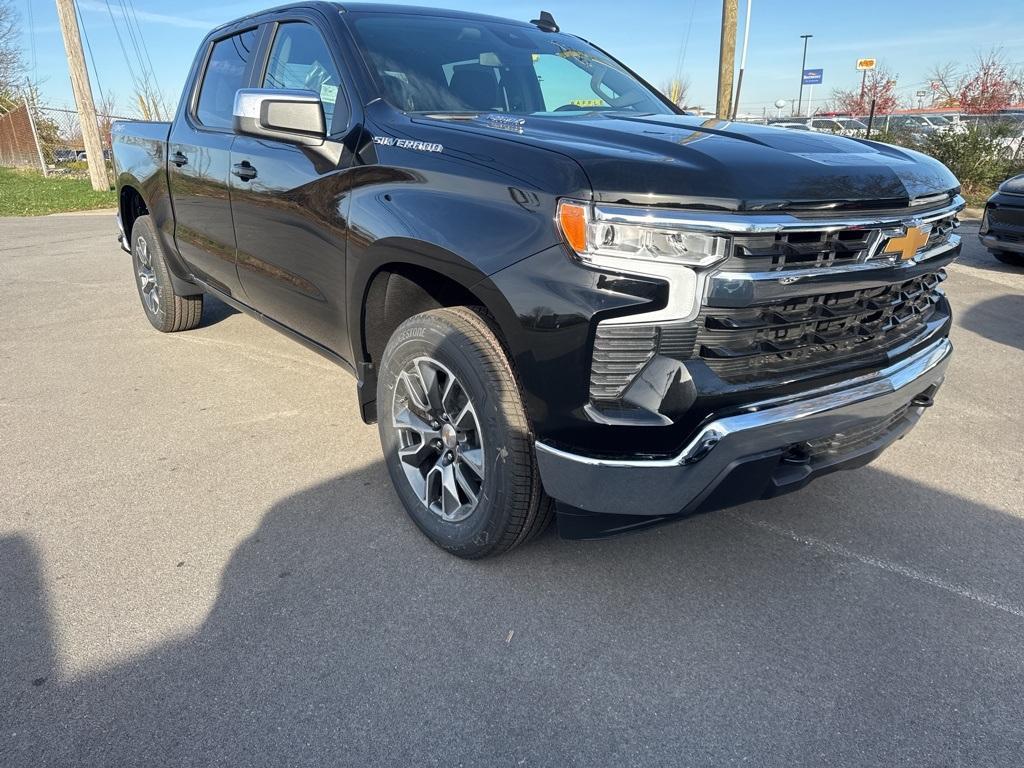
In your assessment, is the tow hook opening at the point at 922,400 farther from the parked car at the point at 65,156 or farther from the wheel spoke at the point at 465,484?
the parked car at the point at 65,156

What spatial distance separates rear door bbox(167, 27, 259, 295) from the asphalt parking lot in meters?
1.01

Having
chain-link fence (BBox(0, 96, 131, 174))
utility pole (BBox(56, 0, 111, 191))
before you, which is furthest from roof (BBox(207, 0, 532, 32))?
chain-link fence (BBox(0, 96, 131, 174))

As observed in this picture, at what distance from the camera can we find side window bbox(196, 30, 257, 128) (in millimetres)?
3959

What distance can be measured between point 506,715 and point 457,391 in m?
1.05

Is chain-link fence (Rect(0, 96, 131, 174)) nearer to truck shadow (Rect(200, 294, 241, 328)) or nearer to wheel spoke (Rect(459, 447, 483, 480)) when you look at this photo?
truck shadow (Rect(200, 294, 241, 328))

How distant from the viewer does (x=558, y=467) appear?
2182 millimetres

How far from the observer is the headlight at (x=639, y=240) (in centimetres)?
198

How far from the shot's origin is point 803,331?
7.27 feet

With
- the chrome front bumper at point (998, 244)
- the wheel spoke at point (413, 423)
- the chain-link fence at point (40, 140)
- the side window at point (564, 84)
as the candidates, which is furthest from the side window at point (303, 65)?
the chain-link fence at point (40, 140)

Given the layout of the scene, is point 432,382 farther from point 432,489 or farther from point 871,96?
point 871,96

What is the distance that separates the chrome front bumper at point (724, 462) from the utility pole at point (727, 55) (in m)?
11.4

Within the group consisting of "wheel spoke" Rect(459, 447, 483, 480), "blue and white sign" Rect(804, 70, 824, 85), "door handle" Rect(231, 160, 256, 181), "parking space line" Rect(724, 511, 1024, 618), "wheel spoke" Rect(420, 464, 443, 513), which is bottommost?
"parking space line" Rect(724, 511, 1024, 618)

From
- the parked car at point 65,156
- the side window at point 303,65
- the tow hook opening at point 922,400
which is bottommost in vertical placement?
the parked car at point 65,156

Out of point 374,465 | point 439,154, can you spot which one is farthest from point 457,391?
point 374,465
